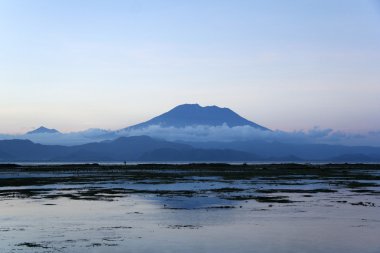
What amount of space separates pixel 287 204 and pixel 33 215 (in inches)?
678

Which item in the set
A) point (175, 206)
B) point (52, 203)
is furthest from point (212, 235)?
point (52, 203)

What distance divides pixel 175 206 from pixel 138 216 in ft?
18.7

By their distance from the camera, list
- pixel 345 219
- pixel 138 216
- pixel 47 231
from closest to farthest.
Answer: pixel 47 231 < pixel 345 219 < pixel 138 216

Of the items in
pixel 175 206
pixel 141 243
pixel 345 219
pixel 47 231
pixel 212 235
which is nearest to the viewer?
pixel 141 243

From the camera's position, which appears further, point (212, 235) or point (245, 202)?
point (245, 202)

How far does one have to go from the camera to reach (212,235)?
2348cm

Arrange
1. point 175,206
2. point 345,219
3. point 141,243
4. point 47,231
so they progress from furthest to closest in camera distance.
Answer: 1. point 175,206
2. point 345,219
3. point 47,231
4. point 141,243

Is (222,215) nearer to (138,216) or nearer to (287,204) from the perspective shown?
(138,216)

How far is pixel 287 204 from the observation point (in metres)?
36.1

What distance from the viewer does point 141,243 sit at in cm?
2161

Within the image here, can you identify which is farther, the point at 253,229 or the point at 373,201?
the point at 373,201

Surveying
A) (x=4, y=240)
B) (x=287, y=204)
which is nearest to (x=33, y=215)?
(x=4, y=240)

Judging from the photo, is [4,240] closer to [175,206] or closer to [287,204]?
[175,206]

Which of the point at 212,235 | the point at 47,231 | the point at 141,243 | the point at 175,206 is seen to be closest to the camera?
the point at 141,243
